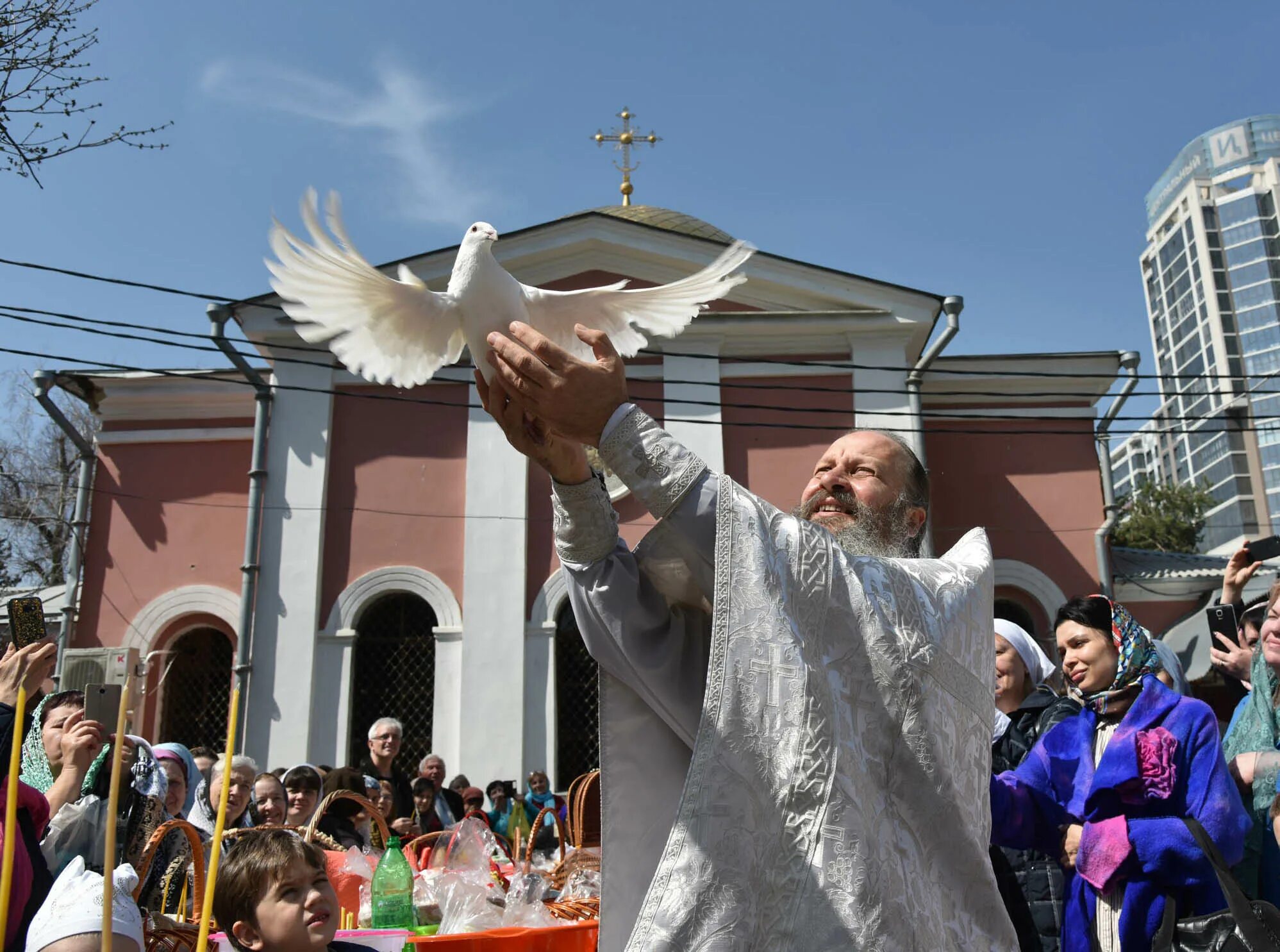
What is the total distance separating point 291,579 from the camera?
1256 centimetres

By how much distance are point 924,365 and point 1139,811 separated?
10.7 m

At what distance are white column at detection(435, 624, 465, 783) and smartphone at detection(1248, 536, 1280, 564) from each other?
909 cm

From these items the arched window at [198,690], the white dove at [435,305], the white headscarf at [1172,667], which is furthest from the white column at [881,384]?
the white dove at [435,305]

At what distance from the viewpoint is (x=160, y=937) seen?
8.70ft

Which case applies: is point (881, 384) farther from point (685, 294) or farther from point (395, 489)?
point (685, 294)

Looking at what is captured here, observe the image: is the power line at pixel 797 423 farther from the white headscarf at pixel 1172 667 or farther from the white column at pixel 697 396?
the white headscarf at pixel 1172 667

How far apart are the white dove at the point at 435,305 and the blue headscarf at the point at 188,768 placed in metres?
3.19

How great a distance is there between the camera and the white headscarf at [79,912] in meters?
2.40

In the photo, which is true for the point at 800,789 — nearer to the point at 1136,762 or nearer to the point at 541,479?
the point at 1136,762

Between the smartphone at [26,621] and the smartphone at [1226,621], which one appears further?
the smartphone at [1226,621]

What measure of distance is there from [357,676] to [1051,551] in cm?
857

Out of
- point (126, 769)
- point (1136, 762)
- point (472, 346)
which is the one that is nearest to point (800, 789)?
point (472, 346)

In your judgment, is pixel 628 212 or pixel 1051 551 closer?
pixel 1051 551

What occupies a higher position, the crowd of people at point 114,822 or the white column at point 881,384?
the white column at point 881,384
